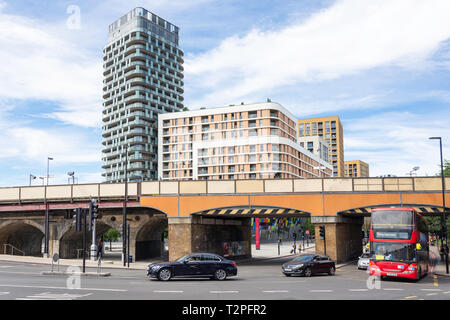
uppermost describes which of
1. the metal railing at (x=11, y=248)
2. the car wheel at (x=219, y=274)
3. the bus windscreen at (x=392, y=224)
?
the bus windscreen at (x=392, y=224)

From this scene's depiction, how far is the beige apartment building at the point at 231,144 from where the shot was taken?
107 m

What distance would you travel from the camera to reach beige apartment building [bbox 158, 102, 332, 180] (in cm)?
10669

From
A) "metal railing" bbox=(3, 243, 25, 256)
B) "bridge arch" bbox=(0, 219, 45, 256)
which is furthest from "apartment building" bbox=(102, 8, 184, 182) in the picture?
"metal railing" bbox=(3, 243, 25, 256)

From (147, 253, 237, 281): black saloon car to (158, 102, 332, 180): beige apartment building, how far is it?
79.4 meters

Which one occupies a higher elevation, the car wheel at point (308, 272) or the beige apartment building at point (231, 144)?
the beige apartment building at point (231, 144)

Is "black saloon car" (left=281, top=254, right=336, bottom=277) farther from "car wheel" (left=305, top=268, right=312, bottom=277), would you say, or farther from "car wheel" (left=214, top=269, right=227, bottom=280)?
"car wheel" (left=214, top=269, right=227, bottom=280)

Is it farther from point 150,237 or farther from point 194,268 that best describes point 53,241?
point 194,268

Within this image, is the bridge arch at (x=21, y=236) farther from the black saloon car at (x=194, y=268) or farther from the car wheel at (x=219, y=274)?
the car wheel at (x=219, y=274)

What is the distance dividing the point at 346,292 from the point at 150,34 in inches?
4982

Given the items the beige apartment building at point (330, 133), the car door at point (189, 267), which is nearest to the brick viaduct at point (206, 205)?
the car door at point (189, 267)

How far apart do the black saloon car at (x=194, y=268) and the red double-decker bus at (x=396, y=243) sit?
843 centimetres

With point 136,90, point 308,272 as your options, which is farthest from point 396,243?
point 136,90
